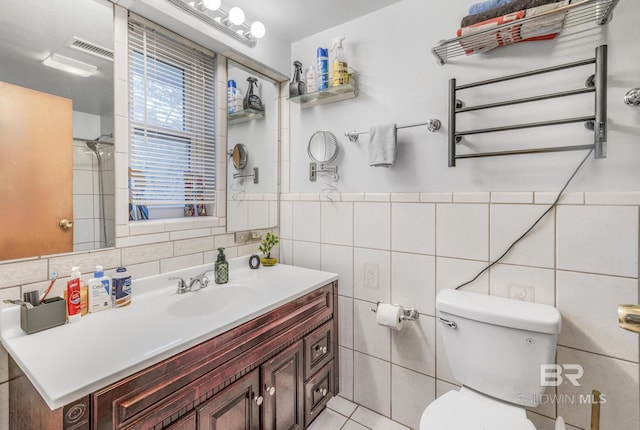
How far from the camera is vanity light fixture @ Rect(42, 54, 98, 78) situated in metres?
1.07

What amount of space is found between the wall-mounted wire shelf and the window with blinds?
1.19 m

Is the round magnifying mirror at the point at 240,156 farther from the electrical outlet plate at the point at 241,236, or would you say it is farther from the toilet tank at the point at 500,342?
the toilet tank at the point at 500,342

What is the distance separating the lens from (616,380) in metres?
1.10

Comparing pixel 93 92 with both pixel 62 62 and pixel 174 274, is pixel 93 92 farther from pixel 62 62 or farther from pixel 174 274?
pixel 174 274

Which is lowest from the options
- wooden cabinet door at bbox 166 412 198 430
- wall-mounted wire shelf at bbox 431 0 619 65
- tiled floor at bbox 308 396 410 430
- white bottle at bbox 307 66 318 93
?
tiled floor at bbox 308 396 410 430

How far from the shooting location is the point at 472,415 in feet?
3.51

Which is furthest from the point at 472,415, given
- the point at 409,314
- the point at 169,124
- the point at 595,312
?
the point at 169,124

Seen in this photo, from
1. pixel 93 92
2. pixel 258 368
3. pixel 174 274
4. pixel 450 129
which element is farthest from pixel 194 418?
pixel 450 129

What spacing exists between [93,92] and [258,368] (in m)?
1.27

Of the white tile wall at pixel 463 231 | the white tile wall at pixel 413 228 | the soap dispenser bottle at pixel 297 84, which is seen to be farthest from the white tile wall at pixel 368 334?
the soap dispenser bottle at pixel 297 84

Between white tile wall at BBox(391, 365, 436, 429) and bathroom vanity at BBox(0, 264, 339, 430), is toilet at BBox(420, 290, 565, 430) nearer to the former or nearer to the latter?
white tile wall at BBox(391, 365, 436, 429)

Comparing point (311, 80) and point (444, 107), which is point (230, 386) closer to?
point (444, 107)

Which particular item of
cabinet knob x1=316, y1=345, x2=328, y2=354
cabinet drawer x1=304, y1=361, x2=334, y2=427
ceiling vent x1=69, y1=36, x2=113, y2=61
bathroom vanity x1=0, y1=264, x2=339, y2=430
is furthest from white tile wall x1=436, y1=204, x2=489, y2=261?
ceiling vent x1=69, y1=36, x2=113, y2=61

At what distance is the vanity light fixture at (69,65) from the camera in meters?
1.07
